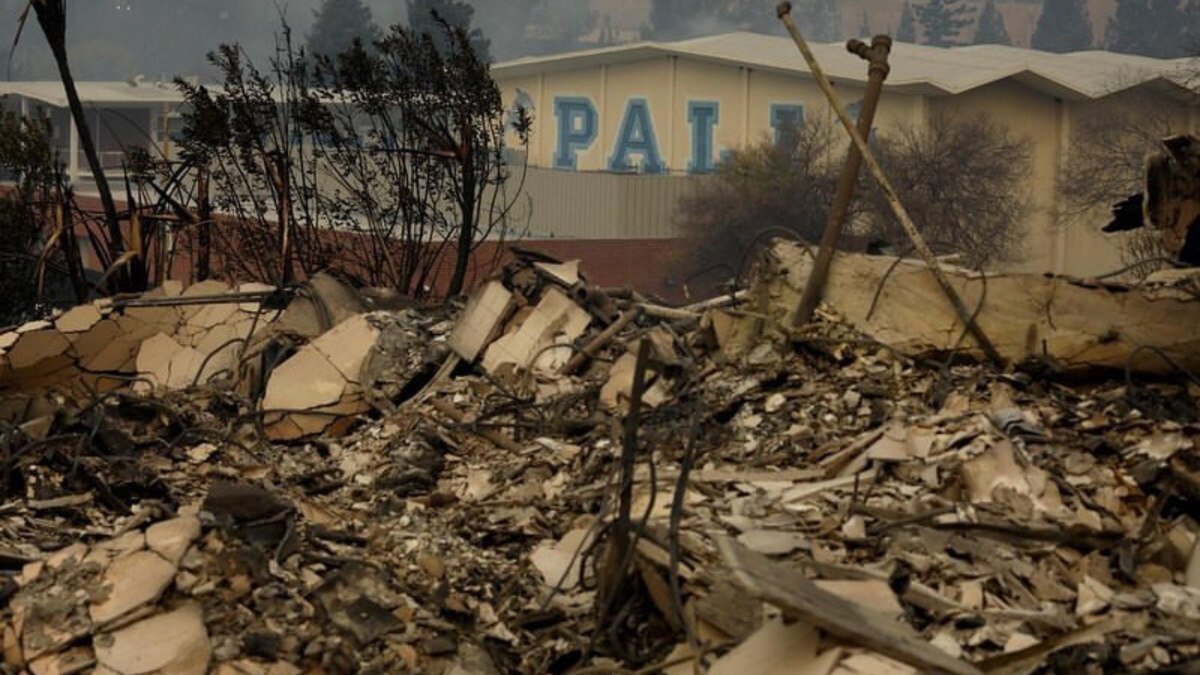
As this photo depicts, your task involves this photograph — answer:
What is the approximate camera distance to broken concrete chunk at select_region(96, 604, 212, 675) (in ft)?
16.8

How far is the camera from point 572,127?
5284cm

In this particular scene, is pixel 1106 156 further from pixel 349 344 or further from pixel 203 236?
pixel 349 344

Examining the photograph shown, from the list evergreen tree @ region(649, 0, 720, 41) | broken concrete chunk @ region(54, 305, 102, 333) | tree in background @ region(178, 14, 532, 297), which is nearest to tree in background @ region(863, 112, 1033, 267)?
tree in background @ region(178, 14, 532, 297)

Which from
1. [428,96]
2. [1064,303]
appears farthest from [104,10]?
[1064,303]

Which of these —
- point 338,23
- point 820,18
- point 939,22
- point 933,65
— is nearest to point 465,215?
point 933,65

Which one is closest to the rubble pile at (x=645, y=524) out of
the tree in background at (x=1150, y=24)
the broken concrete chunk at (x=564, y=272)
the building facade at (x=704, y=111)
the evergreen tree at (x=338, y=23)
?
the broken concrete chunk at (x=564, y=272)

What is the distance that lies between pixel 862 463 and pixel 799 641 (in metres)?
1.75

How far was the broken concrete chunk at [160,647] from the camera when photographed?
5113mm

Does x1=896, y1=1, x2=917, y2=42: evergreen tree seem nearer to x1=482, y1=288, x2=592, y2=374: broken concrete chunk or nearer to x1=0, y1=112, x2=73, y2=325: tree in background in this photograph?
x1=0, y1=112, x2=73, y2=325: tree in background

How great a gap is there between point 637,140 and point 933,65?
9.20 m

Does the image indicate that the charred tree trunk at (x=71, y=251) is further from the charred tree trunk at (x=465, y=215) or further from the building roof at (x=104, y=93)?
the building roof at (x=104, y=93)

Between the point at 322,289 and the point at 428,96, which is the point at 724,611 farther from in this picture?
the point at 428,96

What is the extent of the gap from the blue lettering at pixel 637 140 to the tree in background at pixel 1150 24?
189 feet

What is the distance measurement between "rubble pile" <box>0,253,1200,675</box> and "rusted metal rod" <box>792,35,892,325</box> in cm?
13
